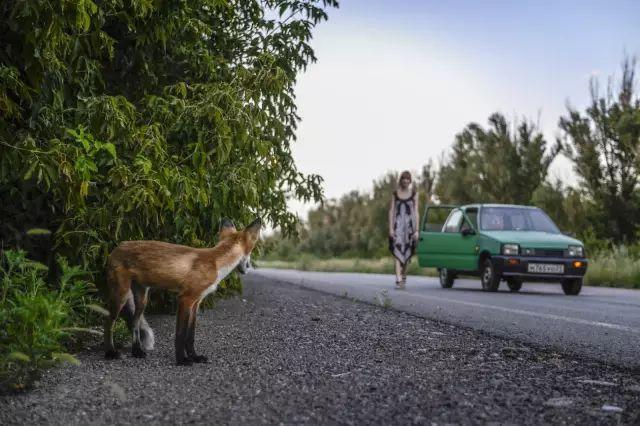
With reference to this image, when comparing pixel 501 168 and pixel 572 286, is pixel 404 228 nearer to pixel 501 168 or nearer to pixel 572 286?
pixel 572 286

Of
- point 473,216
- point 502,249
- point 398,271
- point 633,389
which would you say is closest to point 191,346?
point 633,389

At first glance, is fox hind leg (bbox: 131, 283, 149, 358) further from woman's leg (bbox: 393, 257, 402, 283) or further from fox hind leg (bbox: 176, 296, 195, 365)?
woman's leg (bbox: 393, 257, 402, 283)

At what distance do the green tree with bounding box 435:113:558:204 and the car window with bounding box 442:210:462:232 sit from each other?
31.6 ft

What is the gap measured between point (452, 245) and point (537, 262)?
228 centimetres

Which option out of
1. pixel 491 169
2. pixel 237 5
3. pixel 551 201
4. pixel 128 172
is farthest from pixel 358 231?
pixel 128 172

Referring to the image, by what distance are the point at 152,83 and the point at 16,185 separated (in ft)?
6.42

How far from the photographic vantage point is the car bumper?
15.0 m

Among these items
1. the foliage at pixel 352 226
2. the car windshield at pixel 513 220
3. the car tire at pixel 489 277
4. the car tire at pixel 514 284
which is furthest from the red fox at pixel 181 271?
the foliage at pixel 352 226

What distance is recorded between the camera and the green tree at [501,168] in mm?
27359

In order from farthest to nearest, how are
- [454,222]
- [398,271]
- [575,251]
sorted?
[454,222]
[398,271]
[575,251]

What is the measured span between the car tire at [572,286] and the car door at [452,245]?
1776mm

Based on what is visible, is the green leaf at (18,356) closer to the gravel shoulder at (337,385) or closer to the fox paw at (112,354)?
the gravel shoulder at (337,385)

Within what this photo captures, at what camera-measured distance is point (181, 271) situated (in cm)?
570

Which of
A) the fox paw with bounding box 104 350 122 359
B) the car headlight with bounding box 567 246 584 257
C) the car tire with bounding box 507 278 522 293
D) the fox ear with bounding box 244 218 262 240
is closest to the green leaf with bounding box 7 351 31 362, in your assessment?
the fox paw with bounding box 104 350 122 359
